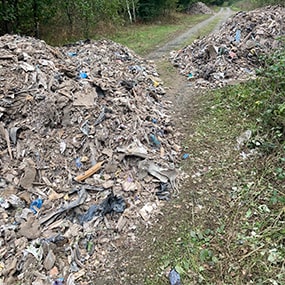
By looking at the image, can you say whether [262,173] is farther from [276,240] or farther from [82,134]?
[82,134]

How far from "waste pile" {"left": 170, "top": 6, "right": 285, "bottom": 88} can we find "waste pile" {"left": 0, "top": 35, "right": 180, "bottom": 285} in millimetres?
2644

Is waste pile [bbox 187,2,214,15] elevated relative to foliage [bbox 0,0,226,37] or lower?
lower

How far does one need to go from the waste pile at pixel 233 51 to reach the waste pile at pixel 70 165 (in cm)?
264

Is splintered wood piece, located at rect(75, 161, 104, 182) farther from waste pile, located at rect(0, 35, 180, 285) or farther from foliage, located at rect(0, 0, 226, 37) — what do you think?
foliage, located at rect(0, 0, 226, 37)

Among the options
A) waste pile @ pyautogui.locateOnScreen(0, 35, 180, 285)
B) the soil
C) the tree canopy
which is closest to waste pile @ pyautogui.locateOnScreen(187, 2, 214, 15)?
the tree canopy

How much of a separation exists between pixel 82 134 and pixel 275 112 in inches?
113

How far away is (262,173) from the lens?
12.3 ft

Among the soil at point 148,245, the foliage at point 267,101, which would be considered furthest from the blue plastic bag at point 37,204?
the foliage at point 267,101

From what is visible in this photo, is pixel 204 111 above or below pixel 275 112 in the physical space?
below

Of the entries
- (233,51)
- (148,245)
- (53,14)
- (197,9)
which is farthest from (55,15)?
(197,9)

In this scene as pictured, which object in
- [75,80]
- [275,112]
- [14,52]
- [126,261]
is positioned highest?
[14,52]

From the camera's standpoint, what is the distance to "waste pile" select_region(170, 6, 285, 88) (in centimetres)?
711

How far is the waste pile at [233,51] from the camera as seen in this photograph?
7.11 metres

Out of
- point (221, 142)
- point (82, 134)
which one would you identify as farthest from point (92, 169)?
point (221, 142)
